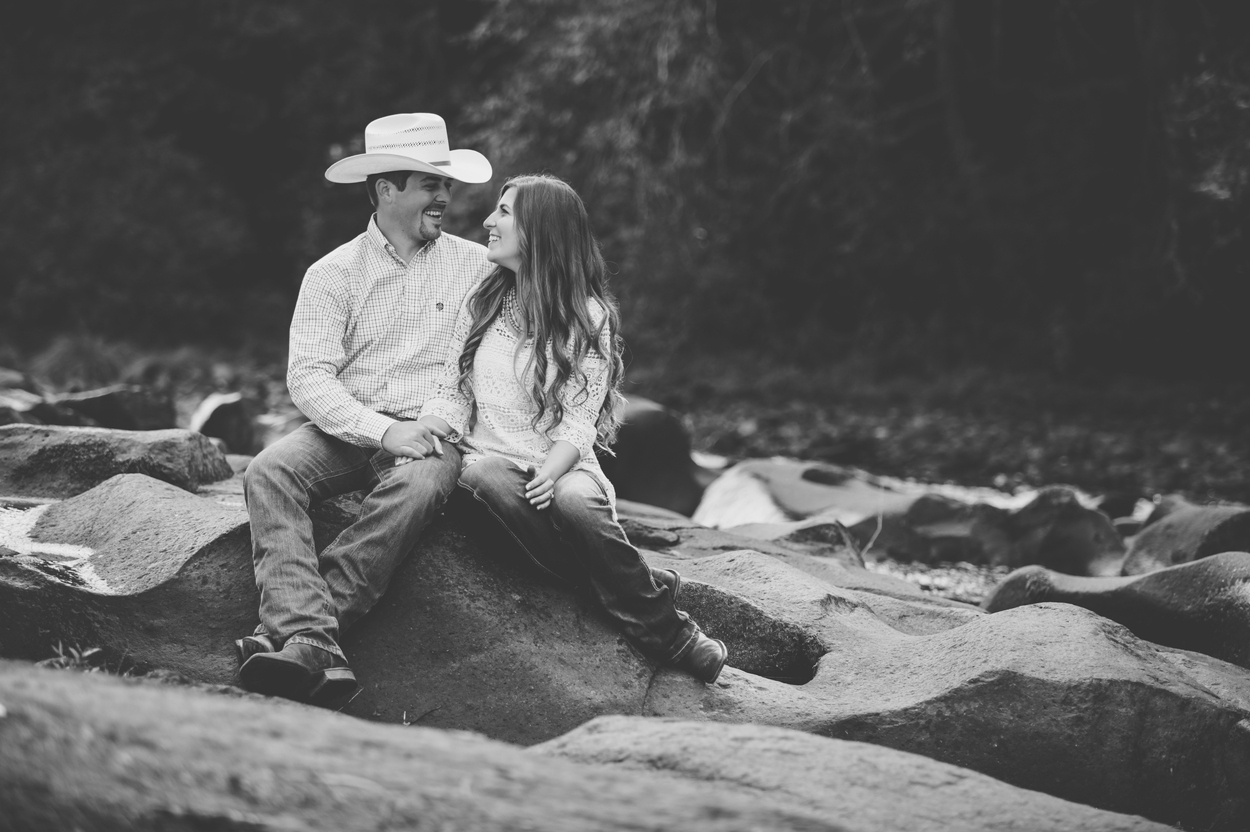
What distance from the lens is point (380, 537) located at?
3.34m

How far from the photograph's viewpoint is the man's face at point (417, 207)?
155 inches

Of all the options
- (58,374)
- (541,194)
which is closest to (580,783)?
(541,194)

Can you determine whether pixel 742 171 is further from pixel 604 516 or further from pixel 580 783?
pixel 580 783

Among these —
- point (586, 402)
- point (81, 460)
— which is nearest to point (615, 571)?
point (586, 402)

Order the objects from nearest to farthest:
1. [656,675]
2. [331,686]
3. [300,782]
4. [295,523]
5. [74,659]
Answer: [300,782]
[331,686]
[74,659]
[295,523]
[656,675]

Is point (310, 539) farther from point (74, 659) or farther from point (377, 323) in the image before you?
point (377, 323)

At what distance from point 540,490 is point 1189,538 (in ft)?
13.5

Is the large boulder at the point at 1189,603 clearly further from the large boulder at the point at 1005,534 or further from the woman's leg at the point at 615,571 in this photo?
the large boulder at the point at 1005,534

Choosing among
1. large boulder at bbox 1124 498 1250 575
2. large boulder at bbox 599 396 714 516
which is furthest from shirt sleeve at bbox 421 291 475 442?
large boulder at bbox 599 396 714 516

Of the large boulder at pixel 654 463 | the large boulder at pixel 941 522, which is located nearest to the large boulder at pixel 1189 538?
the large boulder at pixel 941 522

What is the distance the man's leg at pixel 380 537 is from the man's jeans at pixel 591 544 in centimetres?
12

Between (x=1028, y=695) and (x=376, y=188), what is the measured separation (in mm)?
2478

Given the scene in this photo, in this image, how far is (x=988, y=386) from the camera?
45.4ft

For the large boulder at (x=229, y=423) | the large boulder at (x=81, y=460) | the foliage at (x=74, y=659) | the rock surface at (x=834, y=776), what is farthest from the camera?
the large boulder at (x=229, y=423)
